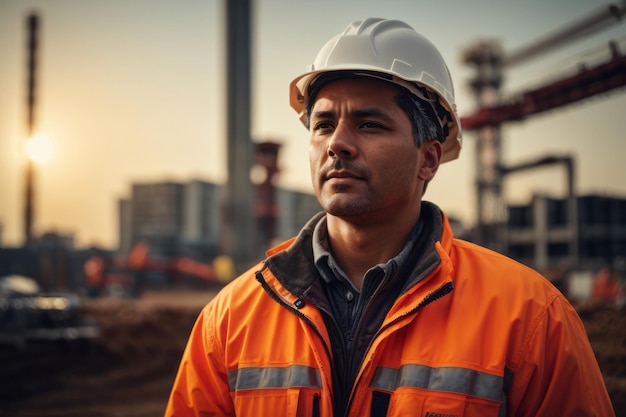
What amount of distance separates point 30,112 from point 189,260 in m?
15.0

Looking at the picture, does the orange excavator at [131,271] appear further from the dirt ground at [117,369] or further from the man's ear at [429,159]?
the man's ear at [429,159]

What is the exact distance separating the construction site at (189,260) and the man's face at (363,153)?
10.4 ft

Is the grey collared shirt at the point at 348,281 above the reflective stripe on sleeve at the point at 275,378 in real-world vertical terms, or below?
above

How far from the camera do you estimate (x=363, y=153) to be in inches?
77.9

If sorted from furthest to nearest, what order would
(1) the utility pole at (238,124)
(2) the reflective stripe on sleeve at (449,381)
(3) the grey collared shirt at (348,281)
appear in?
(1) the utility pole at (238,124) < (3) the grey collared shirt at (348,281) < (2) the reflective stripe on sleeve at (449,381)

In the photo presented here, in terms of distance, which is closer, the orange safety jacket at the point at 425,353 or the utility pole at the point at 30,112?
the orange safety jacket at the point at 425,353

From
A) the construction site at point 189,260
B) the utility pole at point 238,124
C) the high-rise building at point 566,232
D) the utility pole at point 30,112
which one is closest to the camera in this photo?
the construction site at point 189,260

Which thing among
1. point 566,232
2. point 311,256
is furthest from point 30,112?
point 311,256

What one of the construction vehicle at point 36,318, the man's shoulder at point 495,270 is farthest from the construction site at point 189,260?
the man's shoulder at point 495,270

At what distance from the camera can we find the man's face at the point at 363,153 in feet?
6.48

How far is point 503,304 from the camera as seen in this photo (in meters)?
1.78

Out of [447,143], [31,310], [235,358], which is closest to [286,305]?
[235,358]

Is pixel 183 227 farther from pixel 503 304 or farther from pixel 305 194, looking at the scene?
pixel 503 304

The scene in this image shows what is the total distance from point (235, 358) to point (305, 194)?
26.6m
